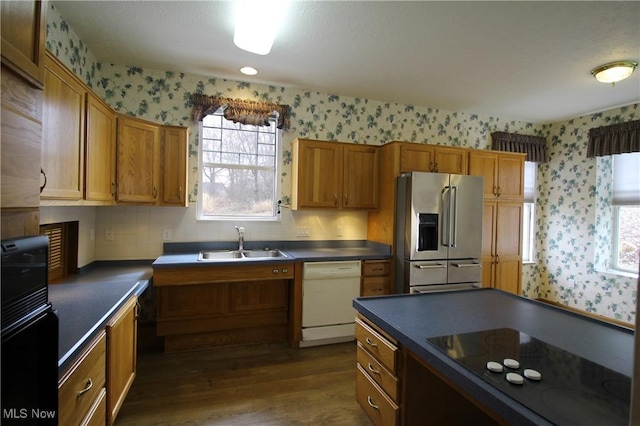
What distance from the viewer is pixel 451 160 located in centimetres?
351

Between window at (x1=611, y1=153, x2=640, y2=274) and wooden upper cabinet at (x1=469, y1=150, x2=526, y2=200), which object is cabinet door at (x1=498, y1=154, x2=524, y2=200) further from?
window at (x1=611, y1=153, x2=640, y2=274)

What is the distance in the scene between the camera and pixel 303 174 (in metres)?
3.25

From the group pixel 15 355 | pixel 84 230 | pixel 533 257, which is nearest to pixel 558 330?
pixel 15 355

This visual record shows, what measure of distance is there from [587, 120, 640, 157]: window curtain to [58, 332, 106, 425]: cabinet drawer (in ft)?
17.3

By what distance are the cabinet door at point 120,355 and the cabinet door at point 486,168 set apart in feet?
11.8

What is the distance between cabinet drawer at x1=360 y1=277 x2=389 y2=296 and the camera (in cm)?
315

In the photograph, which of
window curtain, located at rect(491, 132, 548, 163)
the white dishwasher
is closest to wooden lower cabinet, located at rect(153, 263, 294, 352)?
the white dishwasher

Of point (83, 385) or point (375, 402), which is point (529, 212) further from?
point (83, 385)

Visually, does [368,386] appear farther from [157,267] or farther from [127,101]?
[127,101]

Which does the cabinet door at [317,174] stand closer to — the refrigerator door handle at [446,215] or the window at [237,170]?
the window at [237,170]

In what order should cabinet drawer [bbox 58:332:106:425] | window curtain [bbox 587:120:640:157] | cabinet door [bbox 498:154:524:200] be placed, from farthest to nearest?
1. cabinet door [bbox 498:154:524:200]
2. window curtain [bbox 587:120:640:157]
3. cabinet drawer [bbox 58:332:106:425]

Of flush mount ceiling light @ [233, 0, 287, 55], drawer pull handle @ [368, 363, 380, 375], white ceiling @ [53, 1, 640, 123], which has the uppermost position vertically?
white ceiling @ [53, 1, 640, 123]

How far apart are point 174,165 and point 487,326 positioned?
275 centimetres

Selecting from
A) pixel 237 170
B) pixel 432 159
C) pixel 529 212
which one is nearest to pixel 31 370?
pixel 237 170
